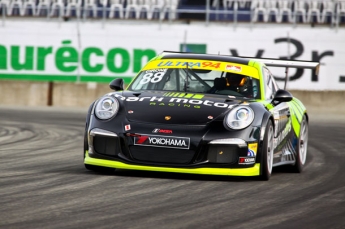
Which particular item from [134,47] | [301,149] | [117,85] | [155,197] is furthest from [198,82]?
[134,47]

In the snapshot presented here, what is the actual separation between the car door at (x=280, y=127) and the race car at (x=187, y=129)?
27 mm

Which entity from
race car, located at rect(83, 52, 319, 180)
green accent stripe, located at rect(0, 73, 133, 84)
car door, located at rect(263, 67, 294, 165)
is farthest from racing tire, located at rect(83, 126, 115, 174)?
green accent stripe, located at rect(0, 73, 133, 84)

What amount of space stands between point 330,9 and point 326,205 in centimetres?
2443

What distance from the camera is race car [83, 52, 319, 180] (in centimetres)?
820

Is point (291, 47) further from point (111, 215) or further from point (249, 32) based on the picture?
point (111, 215)

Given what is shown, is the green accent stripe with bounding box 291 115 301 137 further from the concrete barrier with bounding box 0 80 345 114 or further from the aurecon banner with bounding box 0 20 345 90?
the aurecon banner with bounding box 0 20 345 90

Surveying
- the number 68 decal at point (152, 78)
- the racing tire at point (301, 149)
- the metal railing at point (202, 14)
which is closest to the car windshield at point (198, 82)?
the number 68 decal at point (152, 78)

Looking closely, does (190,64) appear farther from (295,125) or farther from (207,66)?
(295,125)

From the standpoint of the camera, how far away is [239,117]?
27.6 feet

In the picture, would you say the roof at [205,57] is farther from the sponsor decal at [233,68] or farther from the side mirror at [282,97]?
the side mirror at [282,97]

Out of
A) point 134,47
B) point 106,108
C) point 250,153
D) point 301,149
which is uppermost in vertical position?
point 106,108

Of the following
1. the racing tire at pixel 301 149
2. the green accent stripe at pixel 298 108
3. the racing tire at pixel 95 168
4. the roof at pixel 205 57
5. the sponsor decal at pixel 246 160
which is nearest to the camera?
the sponsor decal at pixel 246 160

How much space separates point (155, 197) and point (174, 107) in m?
1.75

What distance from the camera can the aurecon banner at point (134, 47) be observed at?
2934 cm
